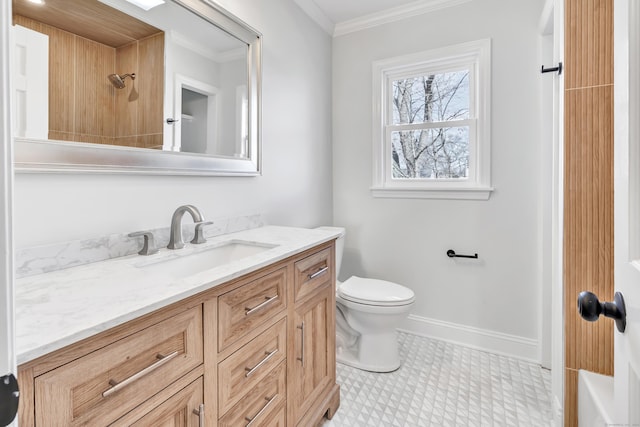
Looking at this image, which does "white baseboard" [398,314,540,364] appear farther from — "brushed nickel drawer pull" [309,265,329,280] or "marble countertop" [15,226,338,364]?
"marble countertop" [15,226,338,364]

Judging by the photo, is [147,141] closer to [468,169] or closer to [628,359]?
[628,359]

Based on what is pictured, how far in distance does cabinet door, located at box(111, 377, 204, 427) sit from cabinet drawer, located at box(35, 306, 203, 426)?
0.15ft

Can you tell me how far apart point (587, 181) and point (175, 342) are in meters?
1.49

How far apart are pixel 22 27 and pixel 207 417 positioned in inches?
49.2

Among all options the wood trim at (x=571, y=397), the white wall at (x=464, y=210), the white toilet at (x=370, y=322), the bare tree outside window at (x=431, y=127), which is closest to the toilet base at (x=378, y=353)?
the white toilet at (x=370, y=322)

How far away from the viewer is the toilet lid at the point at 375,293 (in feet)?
6.31

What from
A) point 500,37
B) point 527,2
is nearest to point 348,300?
point 500,37

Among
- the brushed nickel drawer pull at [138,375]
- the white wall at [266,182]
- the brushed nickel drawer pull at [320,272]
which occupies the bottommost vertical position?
the brushed nickel drawer pull at [138,375]

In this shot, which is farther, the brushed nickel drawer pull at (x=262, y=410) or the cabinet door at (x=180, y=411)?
the brushed nickel drawer pull at (x=262, y=410)

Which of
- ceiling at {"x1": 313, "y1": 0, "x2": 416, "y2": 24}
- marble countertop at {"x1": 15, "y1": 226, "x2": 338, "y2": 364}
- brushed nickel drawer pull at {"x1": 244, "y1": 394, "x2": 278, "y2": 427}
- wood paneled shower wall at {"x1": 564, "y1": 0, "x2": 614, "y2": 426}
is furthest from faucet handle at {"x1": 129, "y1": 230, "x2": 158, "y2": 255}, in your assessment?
ceiling at {"x1": 313, "y1": 0, "x2": 416, "y2": 24}

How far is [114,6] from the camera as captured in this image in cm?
120

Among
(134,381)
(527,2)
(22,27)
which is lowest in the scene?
(134,381)

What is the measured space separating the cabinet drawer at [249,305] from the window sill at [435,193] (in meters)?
1.52

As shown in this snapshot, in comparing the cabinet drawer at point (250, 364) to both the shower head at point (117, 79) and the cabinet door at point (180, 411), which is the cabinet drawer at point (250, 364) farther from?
the shower head at point (117, 79)
